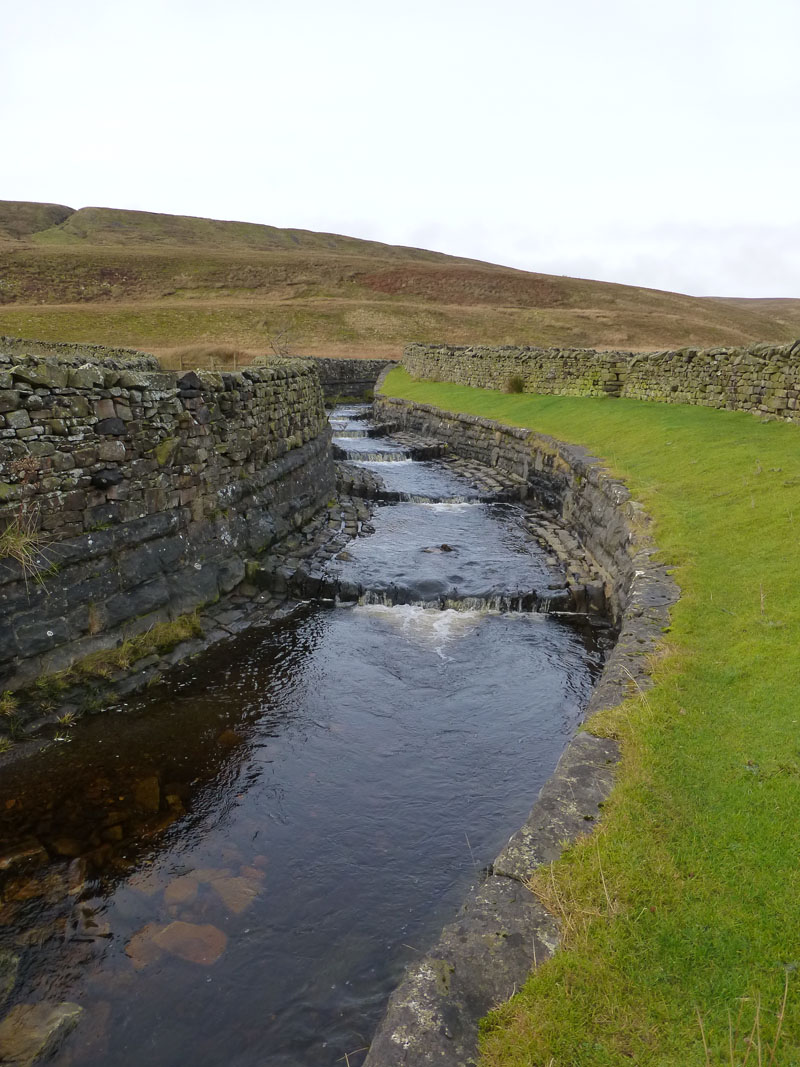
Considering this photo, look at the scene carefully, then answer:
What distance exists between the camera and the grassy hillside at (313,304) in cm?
6500

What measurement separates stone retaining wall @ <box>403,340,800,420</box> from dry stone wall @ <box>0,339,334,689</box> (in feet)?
40.5

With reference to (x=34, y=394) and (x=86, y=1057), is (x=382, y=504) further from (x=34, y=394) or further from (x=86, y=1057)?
(x=86, y=1057)

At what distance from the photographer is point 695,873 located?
14.6ft

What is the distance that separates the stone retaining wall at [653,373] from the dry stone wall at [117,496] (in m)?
12.3

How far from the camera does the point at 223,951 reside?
549 cm

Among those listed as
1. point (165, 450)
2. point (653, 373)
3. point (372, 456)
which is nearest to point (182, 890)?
point (165, 450)

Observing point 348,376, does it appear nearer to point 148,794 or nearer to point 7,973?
point 148,794

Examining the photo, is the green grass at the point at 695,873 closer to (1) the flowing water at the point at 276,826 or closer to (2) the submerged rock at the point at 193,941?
(1) the flowing water at the point at 276,826

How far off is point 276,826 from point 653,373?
70.3ft

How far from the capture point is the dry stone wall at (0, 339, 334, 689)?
8539 mm

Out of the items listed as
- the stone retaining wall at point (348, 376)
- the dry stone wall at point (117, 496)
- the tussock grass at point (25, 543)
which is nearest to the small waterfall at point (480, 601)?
the dry stone wall at point (117, 496)

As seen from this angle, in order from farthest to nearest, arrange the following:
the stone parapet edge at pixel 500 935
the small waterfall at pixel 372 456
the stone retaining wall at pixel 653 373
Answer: the small waterfall at pixel 372 456 < the stone retaining wall at pixel 653 373 < the stone parapet edge at pixel 500 935

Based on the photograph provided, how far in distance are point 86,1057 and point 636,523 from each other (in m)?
10.8

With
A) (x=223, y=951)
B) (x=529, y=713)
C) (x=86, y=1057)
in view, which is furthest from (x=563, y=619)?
(x=86, y=1057)
